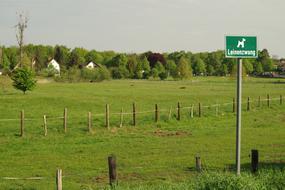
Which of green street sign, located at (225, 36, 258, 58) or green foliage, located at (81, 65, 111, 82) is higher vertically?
green street sign, located at (225, 36, 258, 58)

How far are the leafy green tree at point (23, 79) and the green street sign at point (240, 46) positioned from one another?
50.1 meters

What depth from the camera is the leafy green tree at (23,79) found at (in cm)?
5884

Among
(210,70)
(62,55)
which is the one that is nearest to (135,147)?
(62,55)

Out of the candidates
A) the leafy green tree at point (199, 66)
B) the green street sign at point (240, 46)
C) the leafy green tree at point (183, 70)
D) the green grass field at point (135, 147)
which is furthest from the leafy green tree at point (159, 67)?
the green street sign at point (240, 46)

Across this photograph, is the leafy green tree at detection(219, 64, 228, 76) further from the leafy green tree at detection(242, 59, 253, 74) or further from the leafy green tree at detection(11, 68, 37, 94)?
the leafy green tree at detection(11, 68, 37, 94)

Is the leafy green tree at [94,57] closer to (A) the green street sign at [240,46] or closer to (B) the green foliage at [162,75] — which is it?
(B) the green foliage at [162,75]

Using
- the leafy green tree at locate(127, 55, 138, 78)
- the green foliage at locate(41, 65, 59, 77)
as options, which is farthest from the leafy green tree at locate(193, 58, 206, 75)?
the green foliage at locate(41, 65, 59, 77)

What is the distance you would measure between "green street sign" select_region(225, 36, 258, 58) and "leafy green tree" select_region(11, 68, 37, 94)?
1973 inches

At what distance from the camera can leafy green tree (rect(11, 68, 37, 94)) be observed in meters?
58.8

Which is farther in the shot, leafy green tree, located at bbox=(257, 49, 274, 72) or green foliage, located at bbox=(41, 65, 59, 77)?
leafy green tree, located at bbox=(257, 49, 274, 72)

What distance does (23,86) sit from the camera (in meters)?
60.8

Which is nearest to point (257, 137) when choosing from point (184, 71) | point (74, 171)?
point (74, 171)

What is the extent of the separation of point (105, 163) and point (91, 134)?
9256mm

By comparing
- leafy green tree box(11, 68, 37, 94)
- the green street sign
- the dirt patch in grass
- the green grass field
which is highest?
the green street sign
